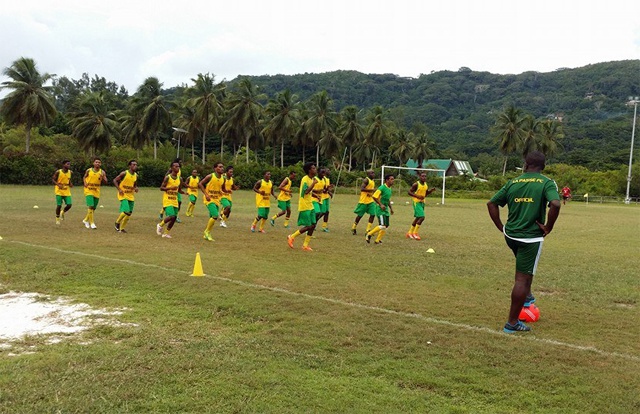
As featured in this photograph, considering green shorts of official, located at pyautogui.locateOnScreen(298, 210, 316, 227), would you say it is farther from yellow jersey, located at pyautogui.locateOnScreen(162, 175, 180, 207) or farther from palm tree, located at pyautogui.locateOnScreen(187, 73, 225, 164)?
palm tree, located at pyautogui.locateOnScreen(187, 73, 225, 164)

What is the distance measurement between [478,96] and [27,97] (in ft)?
397

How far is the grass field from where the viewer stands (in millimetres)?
4859

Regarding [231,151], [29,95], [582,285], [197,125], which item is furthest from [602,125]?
[582,285]

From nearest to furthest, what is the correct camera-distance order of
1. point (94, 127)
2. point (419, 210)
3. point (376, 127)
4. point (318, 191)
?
point (318, 191)
point (419, 210)
point (94, 127)
point (376, 127)

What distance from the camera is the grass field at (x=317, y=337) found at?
4.86 m

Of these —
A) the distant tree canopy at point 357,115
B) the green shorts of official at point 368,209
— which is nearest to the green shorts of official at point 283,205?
the green shorts of official at point 368,209

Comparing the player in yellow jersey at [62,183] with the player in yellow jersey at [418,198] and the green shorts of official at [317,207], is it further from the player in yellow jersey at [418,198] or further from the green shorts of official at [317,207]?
the player in yellow jersey at [418,198]

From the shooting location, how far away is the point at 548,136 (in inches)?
3433

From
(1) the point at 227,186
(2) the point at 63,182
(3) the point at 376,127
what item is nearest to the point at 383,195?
(1) the point at 227,186

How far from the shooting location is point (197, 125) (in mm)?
73438

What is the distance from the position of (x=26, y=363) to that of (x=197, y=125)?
231 feet

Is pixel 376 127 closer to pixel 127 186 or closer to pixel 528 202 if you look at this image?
pixel 127 186

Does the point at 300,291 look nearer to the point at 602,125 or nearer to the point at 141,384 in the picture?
the point at 141,384

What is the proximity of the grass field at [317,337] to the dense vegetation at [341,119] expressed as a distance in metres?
39.3
